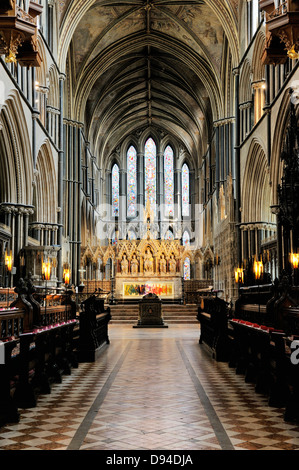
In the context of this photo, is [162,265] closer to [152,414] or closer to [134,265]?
[134,265]

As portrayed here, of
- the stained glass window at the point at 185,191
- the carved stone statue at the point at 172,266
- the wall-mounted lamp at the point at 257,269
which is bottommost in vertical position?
the wall-mounted lamp at the point at 257,269

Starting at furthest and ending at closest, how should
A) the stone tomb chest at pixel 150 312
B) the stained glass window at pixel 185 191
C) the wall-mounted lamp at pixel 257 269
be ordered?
the stained glass window at pixel 185 191 → the stone tomb chest at pixel 150 312 → the wall-mounted lamp at pixel 257 269

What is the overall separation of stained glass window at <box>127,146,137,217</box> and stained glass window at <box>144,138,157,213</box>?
992 millimetres

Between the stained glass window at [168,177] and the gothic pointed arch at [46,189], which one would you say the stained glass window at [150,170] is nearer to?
the stained glass window at [168,177]

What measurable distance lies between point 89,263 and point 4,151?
1575 cm

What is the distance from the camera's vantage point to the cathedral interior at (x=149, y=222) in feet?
19.0

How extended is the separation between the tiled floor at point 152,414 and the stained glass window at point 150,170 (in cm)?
3815

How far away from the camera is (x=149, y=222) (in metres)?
32.9

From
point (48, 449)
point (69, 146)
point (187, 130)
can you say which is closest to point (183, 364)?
point (48, 449)

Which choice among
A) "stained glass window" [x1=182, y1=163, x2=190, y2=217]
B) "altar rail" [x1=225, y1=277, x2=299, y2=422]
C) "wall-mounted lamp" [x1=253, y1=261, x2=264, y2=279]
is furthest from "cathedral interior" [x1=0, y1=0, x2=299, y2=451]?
"wall-mounted lamp" [x1=253, y1=261, x2=264, y2=279]

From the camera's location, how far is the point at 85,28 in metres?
28.6

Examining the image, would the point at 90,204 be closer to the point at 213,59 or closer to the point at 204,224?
the point at 204,224

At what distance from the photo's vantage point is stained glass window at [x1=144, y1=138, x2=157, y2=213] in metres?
47.2

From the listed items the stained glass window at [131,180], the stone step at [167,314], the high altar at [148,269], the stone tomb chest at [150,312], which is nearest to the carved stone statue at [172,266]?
the high altar at [148,269]
